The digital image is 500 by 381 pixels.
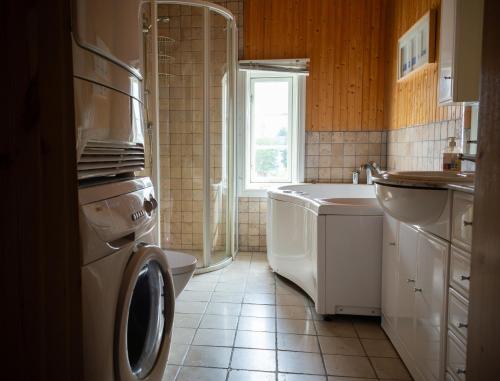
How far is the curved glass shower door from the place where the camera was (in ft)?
10.8

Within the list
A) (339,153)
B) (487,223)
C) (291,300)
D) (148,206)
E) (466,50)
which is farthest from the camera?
(339,153)

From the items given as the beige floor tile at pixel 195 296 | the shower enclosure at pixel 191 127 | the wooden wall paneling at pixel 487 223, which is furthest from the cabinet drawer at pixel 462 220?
the shower enclosure at pixel 191 127

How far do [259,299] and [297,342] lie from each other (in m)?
0.64

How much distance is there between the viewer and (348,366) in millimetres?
1858

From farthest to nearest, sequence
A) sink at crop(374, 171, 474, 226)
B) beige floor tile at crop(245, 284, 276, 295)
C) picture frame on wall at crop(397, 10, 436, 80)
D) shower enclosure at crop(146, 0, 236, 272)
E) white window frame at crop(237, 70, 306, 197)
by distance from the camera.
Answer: white window frame at crop(237, 70, 306, 197)
shower enclosure at crop(146, 0, 236, 272)
beige floor tile at crop(245, 284, 276, 295)
picture frame on wall at crop(397, 10, 436, 80)
sink at crop(374, 171, 474, 226)

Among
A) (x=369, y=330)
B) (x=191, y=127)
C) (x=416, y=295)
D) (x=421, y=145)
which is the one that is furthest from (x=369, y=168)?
(x=416, y=295)

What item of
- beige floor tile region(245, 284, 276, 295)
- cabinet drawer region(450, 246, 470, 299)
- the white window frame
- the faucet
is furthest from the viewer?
the white window frame

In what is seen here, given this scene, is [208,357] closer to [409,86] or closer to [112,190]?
[112,190]

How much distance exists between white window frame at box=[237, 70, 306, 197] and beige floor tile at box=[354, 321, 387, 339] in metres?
1.85

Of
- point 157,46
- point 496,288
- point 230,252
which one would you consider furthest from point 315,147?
point 496,288

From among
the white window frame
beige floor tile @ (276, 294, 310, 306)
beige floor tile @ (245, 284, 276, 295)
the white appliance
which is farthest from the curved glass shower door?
the white appliance

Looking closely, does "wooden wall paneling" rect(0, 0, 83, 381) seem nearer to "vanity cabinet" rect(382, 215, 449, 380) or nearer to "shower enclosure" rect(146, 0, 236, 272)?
"vanity cabinet" rect(382, 215, 449, 380)

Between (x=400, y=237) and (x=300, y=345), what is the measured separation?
2.60 feet

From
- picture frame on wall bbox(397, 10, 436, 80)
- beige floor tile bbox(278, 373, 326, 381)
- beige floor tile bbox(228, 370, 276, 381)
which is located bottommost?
beige floor tile bbox(278, 373, 326, 381)
